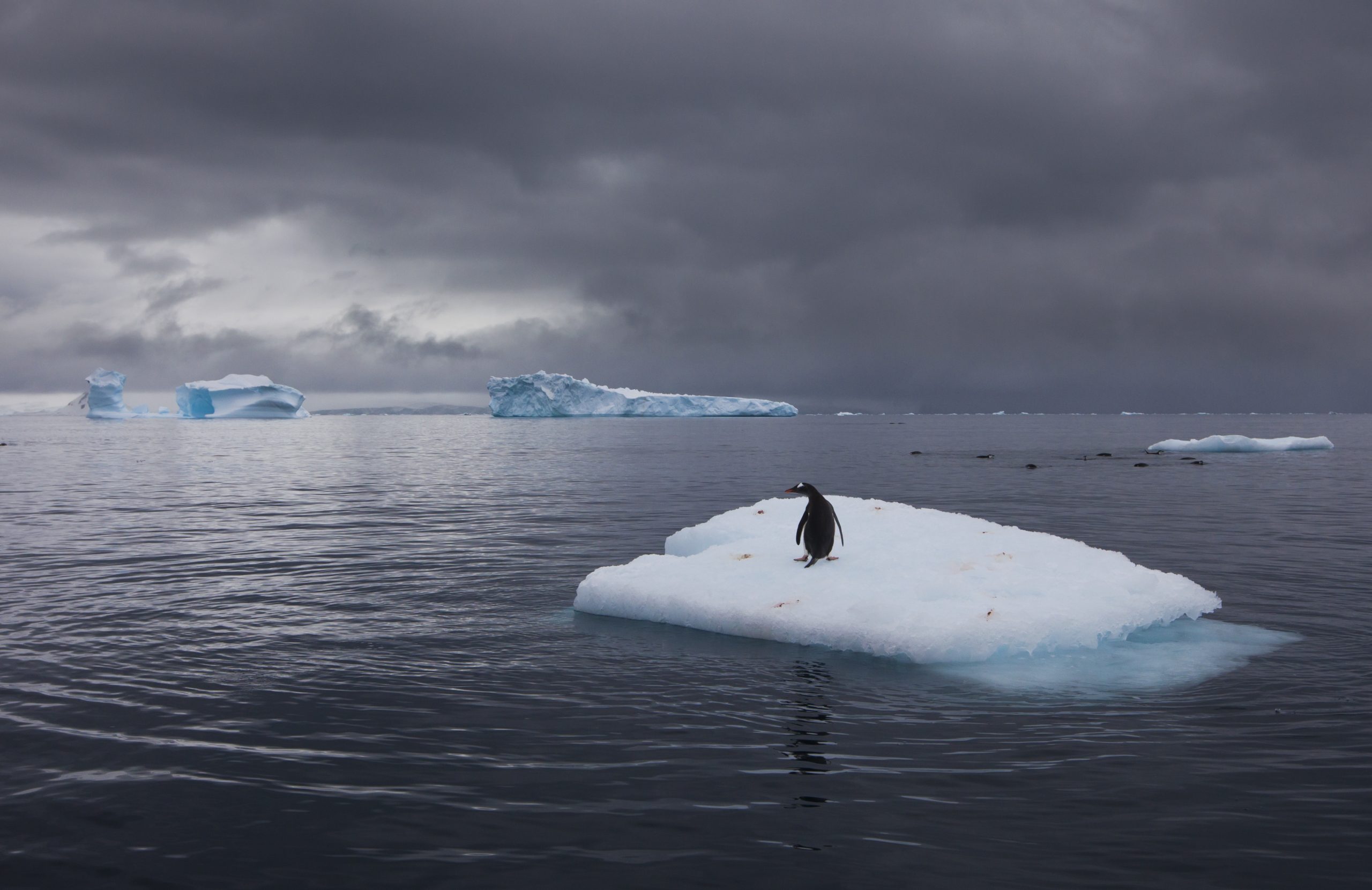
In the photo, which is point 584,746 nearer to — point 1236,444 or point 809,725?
point 809,725

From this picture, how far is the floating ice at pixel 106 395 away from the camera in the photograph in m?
127

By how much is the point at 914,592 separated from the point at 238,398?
138 meters

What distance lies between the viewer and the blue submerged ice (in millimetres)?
125875

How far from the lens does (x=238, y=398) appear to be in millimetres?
129125

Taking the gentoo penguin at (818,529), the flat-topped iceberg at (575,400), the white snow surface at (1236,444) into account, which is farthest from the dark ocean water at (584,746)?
the flat-topped iceberg at (575,400)

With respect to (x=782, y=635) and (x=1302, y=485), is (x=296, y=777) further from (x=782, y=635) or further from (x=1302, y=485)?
(x=1302, y=485)

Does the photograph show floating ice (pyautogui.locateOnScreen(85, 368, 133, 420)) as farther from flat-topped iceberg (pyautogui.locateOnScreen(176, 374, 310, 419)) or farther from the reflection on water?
the reflection on water

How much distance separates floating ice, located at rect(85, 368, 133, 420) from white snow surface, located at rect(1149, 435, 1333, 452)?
13459 cm

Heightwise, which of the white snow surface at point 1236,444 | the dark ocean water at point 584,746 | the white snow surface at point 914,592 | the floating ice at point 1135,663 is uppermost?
the white snow surface at point 1236,444

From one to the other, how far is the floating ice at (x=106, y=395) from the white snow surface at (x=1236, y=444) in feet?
442

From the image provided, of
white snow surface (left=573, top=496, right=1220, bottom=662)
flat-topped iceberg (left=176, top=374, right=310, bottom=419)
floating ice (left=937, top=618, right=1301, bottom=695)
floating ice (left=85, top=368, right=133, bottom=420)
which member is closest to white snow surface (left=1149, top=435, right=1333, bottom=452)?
white snow surface (left=573, top=496, right=1220, bottom=662)

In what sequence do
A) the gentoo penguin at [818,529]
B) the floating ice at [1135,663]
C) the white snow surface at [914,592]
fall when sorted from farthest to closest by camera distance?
the gentoo penguin at [818,529] < the white snow surface at [914,592] < the floating ice at [1135,663]

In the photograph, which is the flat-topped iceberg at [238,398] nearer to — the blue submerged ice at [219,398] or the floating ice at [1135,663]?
the blue submerged ice at [219,398]

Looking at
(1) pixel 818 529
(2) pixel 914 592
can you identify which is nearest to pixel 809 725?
(2) pixel 914 592
